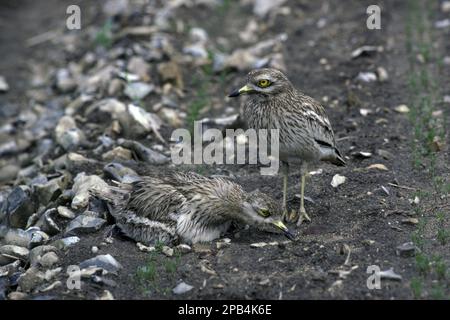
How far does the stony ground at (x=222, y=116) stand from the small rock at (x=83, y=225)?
20mm

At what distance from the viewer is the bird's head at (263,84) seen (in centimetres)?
757

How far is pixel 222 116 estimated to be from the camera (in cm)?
1031

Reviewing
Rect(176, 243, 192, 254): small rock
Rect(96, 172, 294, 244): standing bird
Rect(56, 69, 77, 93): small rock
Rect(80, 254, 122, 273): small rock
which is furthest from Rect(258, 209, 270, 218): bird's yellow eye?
Rect(56, 69, 77, 93): small rock

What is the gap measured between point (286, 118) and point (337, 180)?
110 centimetres

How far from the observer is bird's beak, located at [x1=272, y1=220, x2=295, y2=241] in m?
7.02

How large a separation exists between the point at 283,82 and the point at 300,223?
148cm

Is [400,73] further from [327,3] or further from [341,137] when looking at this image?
[327,3]

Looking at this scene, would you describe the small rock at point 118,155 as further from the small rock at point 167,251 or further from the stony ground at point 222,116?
the small rock at point 167,251

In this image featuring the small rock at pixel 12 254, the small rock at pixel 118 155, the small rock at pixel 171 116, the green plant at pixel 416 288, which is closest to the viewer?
the green plant at pixel 416 288

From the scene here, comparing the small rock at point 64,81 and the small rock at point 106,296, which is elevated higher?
the small rock at point 64,81

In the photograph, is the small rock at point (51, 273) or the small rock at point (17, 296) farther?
the small rock at point (51, 273)

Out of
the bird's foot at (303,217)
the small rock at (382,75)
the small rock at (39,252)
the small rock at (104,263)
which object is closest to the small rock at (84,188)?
the small rock at (39,252)

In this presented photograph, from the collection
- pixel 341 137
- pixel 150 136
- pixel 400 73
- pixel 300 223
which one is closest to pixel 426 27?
pixel 400 73
